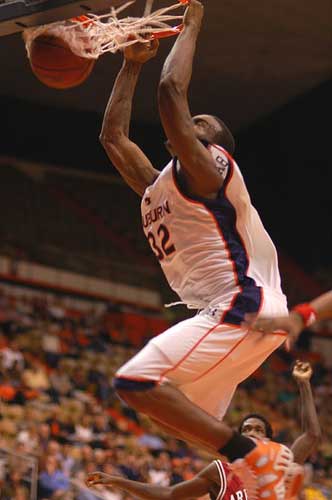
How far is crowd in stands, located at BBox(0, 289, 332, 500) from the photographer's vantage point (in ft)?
34.3

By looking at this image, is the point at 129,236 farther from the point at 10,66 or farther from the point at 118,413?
the point at 118,413

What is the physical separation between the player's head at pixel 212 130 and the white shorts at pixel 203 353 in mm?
818

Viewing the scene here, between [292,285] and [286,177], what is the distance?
2.17 metres

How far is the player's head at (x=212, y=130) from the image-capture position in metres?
5.02

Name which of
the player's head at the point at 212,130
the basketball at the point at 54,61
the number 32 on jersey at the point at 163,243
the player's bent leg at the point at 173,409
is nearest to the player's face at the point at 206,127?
the player's head at the point at 212,130

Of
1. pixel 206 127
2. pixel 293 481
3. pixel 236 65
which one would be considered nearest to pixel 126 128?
pixel 206 127

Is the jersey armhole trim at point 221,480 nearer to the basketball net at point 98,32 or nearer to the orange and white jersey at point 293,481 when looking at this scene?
the orange and white jersey at point 293,481

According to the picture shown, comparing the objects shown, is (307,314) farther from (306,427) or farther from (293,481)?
(306,427)

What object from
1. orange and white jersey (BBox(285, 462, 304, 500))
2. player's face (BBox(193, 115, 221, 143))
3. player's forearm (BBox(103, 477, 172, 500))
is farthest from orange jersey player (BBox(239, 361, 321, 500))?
player's face (BBox(193, 115, 221, 143))

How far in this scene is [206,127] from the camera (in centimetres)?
505

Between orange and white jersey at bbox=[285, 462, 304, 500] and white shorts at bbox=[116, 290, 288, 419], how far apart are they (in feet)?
1.87

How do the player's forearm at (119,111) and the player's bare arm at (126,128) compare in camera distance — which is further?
the player's forearm at (119,111)

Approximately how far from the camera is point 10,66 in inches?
673

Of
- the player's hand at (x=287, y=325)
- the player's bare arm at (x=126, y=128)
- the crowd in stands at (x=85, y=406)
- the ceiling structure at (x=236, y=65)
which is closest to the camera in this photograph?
the player's hand at (x=287, y=325)
